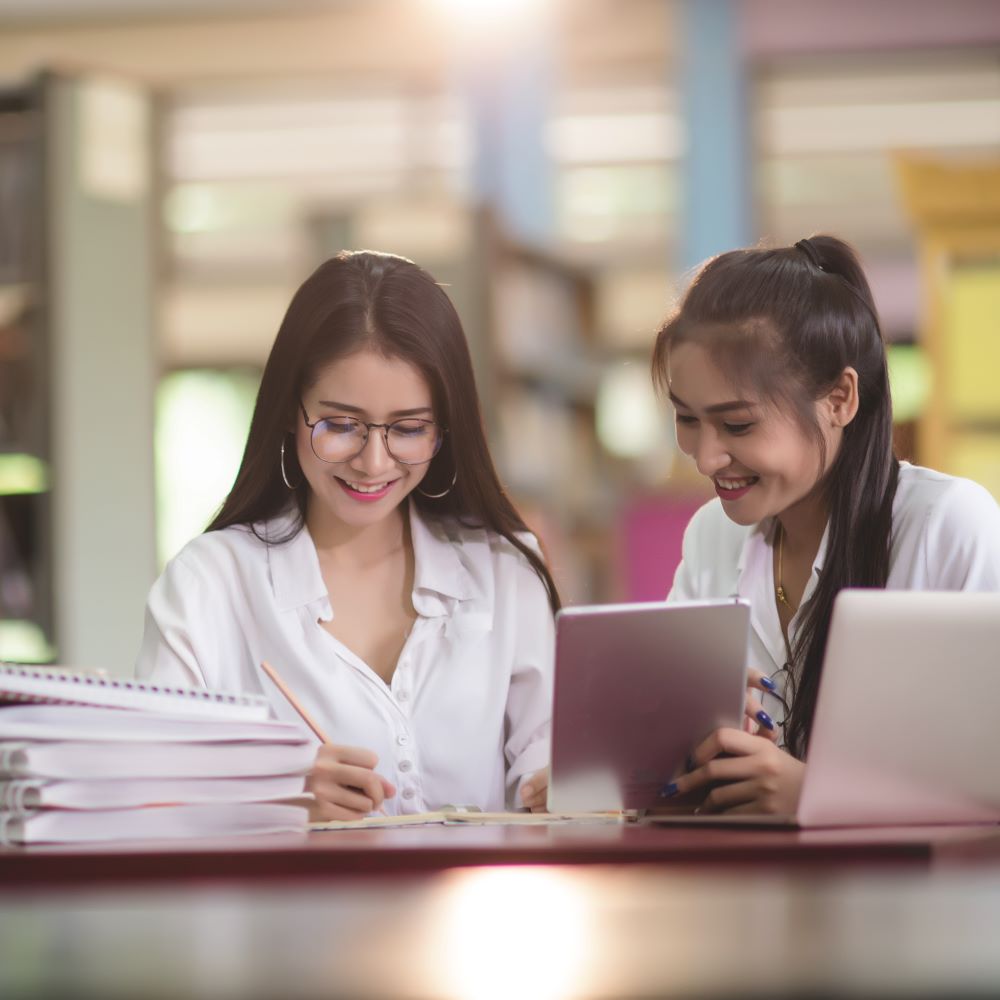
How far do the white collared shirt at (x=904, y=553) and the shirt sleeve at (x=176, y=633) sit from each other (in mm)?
586

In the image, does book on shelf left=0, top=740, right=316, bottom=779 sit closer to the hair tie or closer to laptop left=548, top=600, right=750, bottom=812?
laptop left=548, top=600, right=750, bottom=812

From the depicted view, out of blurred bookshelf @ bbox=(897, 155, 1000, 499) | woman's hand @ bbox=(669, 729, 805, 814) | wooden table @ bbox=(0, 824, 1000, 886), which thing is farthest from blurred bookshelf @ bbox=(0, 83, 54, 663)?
wooden table @ bbox=(0, 824, 1000, 886)

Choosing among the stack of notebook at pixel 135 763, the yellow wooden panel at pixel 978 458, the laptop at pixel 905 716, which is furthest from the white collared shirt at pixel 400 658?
the yellow wooden panel at pixel 978 458

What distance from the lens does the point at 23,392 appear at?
12.5ft

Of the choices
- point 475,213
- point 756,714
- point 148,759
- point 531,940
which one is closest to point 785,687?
point 756,714

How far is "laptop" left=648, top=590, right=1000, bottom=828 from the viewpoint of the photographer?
1.15m

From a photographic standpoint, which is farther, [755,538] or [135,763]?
[755,538]

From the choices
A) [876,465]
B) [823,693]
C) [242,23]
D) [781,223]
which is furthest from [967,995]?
[781,223]

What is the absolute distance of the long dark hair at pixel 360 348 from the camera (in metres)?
1.72

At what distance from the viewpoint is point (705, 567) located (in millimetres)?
1862

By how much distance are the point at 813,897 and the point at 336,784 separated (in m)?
0.86

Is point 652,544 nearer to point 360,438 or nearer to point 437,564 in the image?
point 437,564

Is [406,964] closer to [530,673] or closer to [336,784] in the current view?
[336,784]

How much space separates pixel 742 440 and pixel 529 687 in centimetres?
41
